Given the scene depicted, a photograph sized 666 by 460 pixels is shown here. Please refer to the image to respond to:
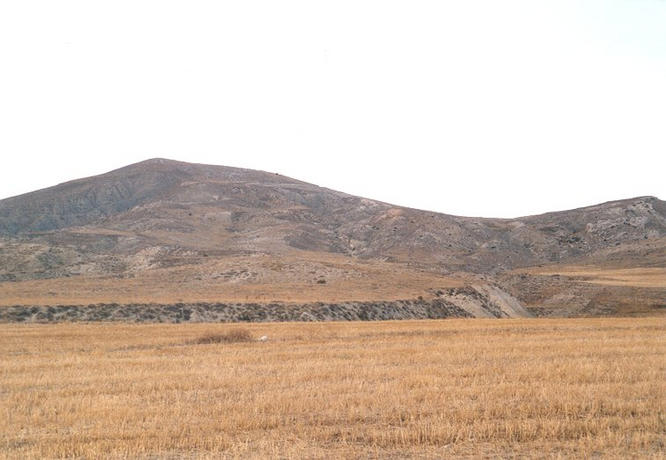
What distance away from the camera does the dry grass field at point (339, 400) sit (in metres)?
10.4

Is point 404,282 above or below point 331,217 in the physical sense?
below

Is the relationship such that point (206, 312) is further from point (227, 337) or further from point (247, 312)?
point (227, 337)

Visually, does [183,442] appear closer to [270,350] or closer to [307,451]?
[307,451]

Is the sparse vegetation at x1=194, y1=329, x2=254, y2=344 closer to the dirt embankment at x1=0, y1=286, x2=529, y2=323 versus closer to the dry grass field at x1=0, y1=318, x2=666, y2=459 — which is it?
the dry grass field at x1=0, y1=318, x2=666, y2=459

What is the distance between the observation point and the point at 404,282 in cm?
6881

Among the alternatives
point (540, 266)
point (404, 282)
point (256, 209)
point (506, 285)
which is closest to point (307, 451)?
point (404, 282)

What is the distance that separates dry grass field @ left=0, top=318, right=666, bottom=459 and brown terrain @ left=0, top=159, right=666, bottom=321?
25.8 metres

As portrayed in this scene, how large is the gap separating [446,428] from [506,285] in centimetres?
7534

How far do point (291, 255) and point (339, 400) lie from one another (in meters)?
87.5

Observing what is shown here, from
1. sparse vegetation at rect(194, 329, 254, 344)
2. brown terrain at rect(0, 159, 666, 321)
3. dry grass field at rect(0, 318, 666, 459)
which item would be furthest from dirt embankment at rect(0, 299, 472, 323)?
dry grass field at rect(0, 318, 666, 459)

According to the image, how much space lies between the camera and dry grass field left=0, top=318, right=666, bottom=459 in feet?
34.2

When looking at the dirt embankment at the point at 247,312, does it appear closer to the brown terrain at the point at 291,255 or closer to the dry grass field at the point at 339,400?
the brown terrain at the point at 291,255

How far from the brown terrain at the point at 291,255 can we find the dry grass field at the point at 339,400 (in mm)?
25820

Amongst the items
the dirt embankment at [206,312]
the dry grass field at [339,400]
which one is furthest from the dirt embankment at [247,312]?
the dry grass field at [339,400]
